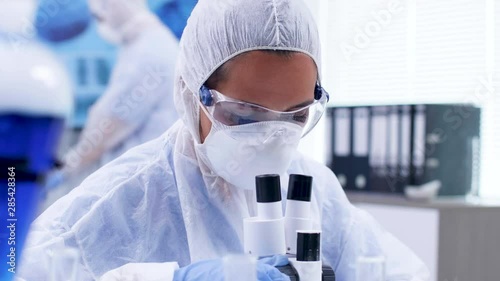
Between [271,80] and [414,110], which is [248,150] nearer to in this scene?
[271,80]

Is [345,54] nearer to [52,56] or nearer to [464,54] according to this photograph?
[464,54]

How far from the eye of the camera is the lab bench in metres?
1.70

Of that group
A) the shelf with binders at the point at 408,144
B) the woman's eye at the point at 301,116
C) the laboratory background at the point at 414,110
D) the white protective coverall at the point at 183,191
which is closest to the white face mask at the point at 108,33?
the laboratory background at the point at 414,110

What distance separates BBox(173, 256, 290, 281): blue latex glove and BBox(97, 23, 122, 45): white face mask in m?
1.13

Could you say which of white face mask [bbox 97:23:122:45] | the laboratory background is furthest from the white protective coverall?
white face mask [bbox 97:23:122:45]

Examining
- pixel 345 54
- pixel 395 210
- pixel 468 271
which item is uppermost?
pixel 345 54

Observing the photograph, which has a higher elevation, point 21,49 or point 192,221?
point 21,49

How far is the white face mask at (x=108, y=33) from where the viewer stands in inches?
68.2

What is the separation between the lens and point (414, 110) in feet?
5.85

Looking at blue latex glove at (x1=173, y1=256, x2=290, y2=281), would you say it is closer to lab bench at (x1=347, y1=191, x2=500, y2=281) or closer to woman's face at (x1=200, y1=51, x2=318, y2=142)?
woman's face at (x1=200, y1=51, x2=318, y2=142)

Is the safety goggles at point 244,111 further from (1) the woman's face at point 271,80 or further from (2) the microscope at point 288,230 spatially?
(2) the microscope at point 288,230

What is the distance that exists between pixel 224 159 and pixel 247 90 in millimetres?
125

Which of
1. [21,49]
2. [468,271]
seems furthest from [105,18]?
[21,49]

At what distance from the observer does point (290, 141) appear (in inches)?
35.6
